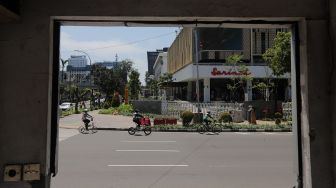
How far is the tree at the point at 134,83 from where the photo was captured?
65.6 metres

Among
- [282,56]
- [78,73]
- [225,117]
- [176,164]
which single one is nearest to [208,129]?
[225,117]

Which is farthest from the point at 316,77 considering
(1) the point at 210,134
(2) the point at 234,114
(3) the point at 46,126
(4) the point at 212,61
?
(4) the point at 212,61

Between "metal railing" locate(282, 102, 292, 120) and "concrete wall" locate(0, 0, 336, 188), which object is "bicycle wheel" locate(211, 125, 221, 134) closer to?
"metal railing" locate(282, 102, 292, 120)

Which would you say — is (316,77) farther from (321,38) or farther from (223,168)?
(223,168)

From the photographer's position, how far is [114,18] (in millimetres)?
4340

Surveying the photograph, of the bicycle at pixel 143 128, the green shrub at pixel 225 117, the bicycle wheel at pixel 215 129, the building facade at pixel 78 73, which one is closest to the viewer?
the bicycle at pixel 143 128

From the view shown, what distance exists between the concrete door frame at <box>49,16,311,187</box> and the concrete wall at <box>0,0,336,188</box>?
31 mm

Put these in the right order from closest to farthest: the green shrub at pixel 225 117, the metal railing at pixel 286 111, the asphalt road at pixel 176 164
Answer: the asphalt road at pixel 176 164 < the green shrub at pixel 225 117 < the metal railing at pixel 286 111

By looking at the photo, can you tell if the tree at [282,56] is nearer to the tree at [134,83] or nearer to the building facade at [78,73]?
the tree at [134,83]

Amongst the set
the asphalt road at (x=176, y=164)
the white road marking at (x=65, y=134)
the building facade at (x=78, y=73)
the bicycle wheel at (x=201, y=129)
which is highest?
the building facade at (x=78, y=73)

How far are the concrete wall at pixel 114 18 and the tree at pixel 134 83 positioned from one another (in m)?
60.9

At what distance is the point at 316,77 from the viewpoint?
427cm

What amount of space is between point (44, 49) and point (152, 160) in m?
8.66

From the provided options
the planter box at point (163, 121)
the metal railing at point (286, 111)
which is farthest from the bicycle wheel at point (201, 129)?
the metal railing at point (286, 111)
